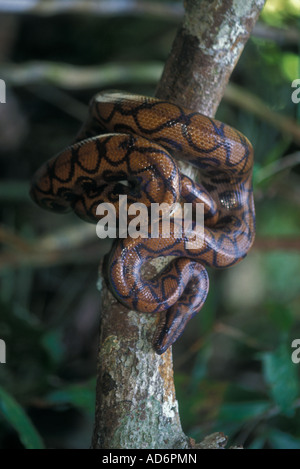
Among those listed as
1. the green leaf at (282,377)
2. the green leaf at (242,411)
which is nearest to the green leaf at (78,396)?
the green leaf at (242,411)

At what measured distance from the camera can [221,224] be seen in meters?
2.41

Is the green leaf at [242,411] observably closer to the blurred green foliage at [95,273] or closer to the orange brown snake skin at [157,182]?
the blurred green foliage at [95,273]

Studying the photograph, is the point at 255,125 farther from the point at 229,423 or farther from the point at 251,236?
the point at 229,423

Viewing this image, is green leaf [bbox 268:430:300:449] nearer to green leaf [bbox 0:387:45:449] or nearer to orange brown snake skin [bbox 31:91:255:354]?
orange brown snake skin [bbox 31:91:255:354]

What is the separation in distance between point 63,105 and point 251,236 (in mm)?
3479

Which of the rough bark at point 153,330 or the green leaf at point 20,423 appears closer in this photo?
the rough bark at point 153,330

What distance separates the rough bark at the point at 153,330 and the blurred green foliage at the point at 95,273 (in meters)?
1.08

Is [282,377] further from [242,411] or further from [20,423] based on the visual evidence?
[20,423]

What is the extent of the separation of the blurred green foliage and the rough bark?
1084 millimetres

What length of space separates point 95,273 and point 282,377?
300cm

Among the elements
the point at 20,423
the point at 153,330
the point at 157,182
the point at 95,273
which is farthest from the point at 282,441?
the point at 95,273

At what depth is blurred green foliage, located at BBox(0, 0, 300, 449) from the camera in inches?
127

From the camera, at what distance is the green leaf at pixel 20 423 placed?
218 centimetres

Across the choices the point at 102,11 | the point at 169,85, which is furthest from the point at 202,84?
the point at 102,11
